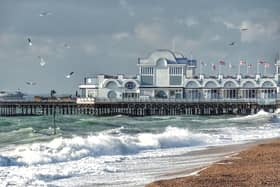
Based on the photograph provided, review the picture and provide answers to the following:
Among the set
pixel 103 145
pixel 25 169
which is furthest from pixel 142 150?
pixel 25 169

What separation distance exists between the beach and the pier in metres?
49.8

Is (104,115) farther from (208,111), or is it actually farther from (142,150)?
(142,150)

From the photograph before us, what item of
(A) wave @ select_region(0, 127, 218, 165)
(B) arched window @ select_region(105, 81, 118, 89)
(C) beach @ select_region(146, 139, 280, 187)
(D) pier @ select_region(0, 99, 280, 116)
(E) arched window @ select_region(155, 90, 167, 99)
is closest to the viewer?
(C) beach @ select_region(146, 139, 280, 187)

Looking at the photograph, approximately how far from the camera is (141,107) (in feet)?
227

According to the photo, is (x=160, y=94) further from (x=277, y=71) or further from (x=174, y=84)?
(x=277, y=71)

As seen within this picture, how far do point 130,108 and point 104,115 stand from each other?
318 centimetres

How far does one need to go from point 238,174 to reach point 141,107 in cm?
5412

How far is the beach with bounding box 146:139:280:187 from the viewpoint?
1372cm

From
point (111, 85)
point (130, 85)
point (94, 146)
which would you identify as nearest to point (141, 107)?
point (111, 85)

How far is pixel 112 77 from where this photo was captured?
274 feet

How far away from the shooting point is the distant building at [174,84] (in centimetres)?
8350

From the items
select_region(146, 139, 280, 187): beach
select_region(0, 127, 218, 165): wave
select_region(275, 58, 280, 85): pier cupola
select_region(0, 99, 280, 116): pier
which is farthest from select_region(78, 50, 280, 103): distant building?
select_region(146, 139, 280, 187): beach

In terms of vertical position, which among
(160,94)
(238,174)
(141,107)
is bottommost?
(238,174)

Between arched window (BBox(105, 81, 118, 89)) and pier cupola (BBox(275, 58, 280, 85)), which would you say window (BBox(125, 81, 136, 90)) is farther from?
pier cupola (BBox(275, 58, 280, 85))
